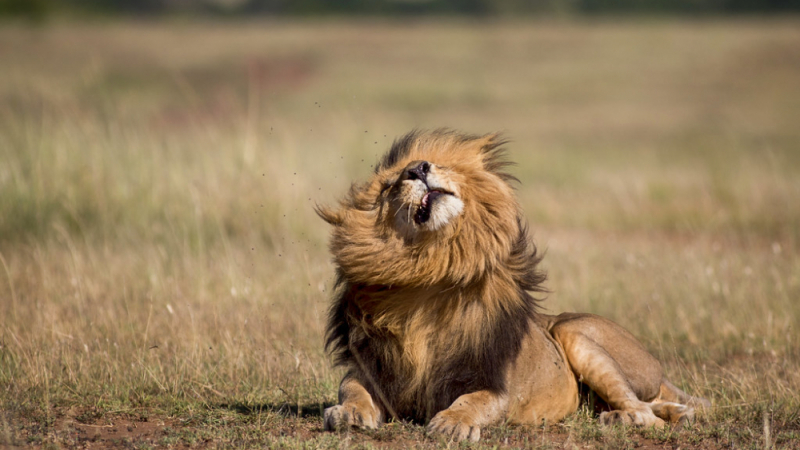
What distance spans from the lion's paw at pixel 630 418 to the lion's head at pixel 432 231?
79cm

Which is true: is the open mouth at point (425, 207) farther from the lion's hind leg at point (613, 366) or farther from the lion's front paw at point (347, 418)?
the lion's hind leg at point (613, 366)

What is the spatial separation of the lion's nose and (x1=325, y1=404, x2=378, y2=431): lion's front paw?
1124 millimetres

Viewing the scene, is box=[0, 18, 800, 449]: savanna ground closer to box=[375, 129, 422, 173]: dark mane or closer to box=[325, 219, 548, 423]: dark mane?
box=[325, 219, 548, 423]: dark mane

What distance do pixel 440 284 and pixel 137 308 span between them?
3.09 metres

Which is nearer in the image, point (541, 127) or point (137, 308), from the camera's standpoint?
point (137, 308)

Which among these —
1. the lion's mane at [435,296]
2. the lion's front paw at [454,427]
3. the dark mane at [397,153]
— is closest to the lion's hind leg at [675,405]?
the lion's mane at [435,296]

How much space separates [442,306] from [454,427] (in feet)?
2.11

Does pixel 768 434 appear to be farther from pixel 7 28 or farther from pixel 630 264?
pixel 7 28

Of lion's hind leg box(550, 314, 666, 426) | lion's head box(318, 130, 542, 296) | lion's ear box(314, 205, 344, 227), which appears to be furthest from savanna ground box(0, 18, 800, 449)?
lion's ear box(314, 205, 344, 227)

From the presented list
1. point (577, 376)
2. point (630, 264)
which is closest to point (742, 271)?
point (630, 264)

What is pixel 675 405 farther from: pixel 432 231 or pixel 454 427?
pixel 432 231

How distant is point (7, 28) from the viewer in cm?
3719

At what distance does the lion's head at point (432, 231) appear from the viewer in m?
4.38

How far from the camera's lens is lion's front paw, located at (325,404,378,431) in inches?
166
